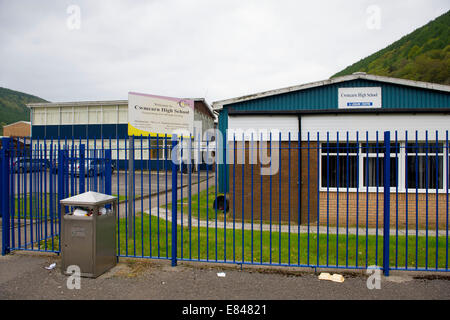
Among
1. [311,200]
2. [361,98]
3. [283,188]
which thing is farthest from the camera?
[361,98]

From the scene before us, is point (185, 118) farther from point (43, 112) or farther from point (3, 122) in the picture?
point (3, 122)

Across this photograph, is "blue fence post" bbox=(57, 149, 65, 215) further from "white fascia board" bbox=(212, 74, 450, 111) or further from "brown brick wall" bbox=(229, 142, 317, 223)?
"white fascia board" bbox=(212, 74, 450, 111)

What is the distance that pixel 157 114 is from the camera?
7.18 m

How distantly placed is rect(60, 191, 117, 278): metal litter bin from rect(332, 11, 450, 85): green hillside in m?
29.0

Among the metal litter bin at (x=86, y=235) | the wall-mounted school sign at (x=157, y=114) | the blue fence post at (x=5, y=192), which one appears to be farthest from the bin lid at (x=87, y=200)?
the wall-mounted school sign at (x=157, y=114)

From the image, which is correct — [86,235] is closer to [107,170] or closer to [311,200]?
[107,170]

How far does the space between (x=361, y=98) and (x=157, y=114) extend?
7462 mm

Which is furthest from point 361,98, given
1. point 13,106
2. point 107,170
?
point 13,106

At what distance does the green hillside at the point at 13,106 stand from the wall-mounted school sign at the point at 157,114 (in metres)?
99.1

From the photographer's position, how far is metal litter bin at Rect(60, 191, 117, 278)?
4.50 meters

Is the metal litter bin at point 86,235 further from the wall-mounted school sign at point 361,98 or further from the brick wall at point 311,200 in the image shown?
the wall-mounted school sign at point 361,98
